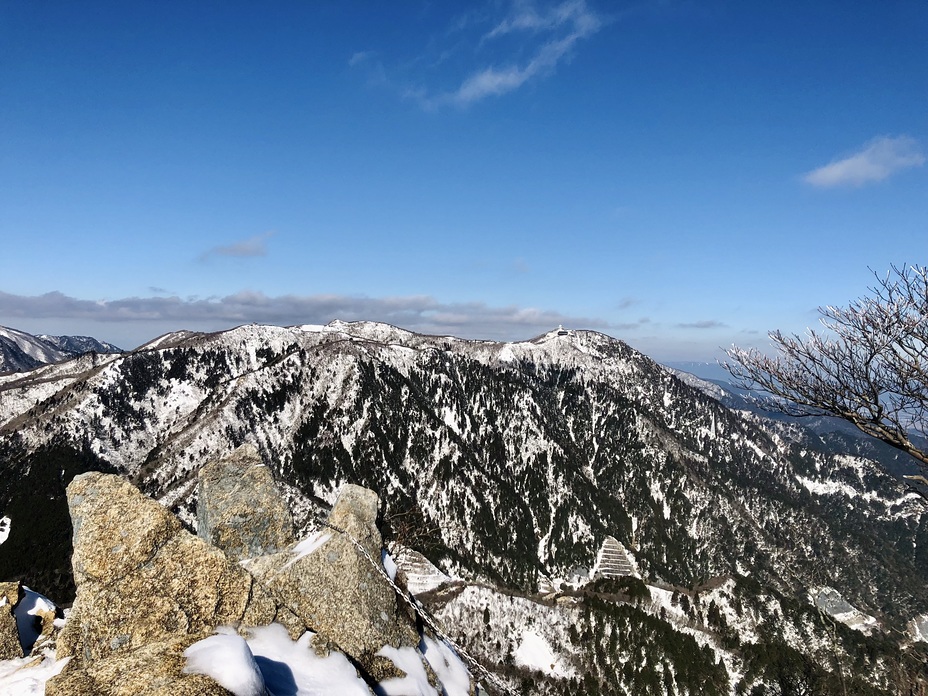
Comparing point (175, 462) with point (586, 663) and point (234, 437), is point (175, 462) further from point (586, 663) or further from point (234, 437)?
point (586, 663)

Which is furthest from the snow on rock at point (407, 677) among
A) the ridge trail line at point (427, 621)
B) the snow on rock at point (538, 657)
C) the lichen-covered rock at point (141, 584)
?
the snow on rock at point (538, 657)

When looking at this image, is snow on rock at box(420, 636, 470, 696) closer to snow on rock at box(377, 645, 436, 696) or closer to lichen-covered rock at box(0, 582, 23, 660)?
snow on rock at box(377, 645, 436, 696)

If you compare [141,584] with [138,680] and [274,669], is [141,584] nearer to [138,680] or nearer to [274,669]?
[274,669]

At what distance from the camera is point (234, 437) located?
195375 millimetres

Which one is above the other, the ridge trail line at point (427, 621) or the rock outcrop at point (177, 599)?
the rock outcrop at point (177, 599)

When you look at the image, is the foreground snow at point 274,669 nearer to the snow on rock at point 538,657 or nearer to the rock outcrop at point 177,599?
the rock outcrop at point 177,599

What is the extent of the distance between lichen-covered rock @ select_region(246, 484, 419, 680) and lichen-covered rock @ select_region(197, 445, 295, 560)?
2873mm

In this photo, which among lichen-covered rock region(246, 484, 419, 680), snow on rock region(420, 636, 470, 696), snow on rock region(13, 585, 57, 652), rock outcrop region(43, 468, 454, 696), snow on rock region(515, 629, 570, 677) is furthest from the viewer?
snow on rock region(515, 629, 570, 677)

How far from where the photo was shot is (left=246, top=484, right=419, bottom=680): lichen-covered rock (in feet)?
45.9

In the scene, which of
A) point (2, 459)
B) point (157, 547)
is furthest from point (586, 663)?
point (2, 459)

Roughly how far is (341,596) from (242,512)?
7.26 metres

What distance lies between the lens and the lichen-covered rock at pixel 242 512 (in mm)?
19172

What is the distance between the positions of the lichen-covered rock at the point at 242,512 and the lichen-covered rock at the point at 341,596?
9.43ft

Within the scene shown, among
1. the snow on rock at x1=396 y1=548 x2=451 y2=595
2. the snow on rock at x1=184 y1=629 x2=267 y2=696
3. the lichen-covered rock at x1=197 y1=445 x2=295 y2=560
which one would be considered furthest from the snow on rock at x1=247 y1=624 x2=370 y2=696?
the snow on rock at x1=396 y1=548 x2=451 y2=595
